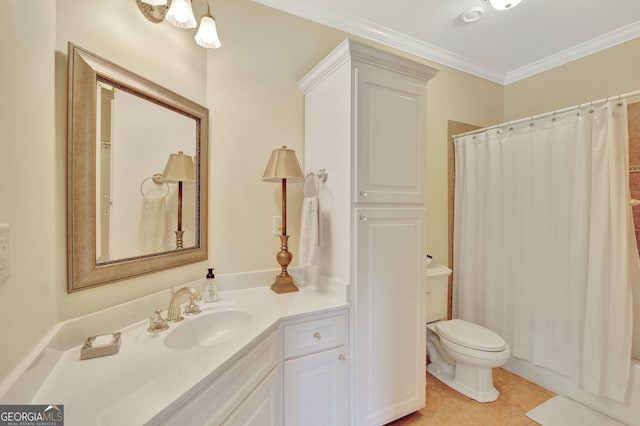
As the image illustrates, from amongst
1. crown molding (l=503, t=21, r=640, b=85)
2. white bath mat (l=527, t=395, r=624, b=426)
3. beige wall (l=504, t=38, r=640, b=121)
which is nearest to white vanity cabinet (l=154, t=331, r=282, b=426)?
white bath mat (l=527, t=395, r=624, b=426)

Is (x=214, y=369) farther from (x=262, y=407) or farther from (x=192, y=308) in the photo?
(x=192, y=308)

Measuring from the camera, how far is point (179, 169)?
138 cm

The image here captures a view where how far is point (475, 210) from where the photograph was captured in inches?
90.0

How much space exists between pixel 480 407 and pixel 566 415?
0.48 meters

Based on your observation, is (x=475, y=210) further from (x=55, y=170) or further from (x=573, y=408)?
(x=55, y=170)

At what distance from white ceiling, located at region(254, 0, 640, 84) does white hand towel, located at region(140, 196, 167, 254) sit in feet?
4.53

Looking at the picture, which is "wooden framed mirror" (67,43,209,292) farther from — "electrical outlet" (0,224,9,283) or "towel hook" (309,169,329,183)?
"towel hook" (309,169,329,183)

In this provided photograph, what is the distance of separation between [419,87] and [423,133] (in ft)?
0.85

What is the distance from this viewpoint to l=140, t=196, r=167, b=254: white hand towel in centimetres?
122

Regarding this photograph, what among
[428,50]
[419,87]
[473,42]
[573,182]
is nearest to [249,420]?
[419,87]

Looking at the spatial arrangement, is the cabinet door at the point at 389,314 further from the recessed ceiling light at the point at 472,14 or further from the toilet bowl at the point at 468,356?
the recessed ceiling light at the point at 472,14

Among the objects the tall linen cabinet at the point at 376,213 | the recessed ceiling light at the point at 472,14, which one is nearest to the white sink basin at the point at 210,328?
the tall linen cabinet at the point at 376,213

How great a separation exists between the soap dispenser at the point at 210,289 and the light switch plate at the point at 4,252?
2.75 ft

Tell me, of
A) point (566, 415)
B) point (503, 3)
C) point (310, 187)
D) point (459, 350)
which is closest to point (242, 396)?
point (310, 187)
